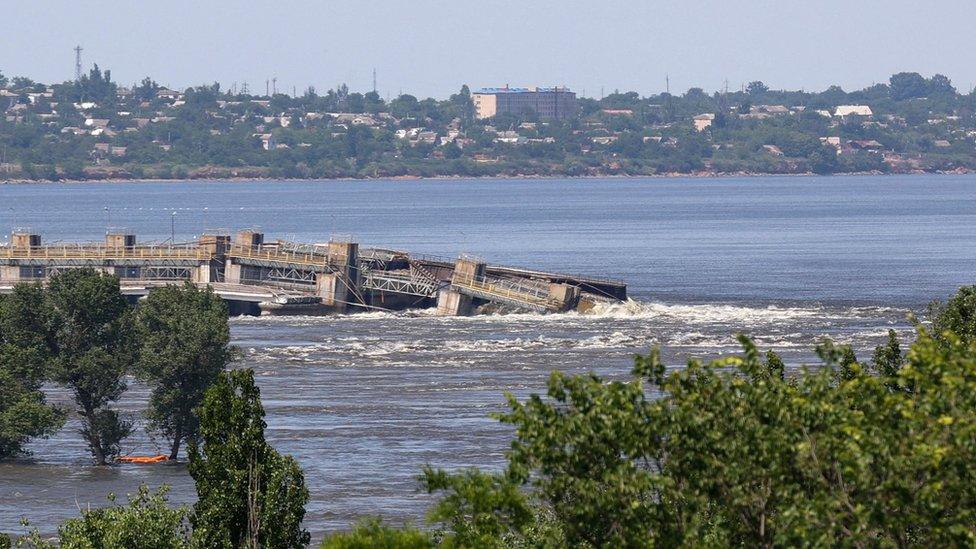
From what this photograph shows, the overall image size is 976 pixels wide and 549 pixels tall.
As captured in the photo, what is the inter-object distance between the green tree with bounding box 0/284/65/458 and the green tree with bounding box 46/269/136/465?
0.52 m

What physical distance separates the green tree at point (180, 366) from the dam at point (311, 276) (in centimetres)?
4675

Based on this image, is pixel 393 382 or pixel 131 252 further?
pixel 131 252

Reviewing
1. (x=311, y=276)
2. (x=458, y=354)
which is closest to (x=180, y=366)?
(x=458, y=354)

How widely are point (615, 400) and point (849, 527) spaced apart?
11.5 feet

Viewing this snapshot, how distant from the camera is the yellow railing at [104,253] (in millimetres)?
111250

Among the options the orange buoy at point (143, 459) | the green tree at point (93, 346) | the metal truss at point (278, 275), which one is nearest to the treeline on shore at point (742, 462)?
the green tree at point (93, 346)

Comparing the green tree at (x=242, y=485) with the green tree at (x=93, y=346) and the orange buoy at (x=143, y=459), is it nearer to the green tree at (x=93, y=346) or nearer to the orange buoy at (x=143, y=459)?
the green tree at (x=93, y=346)

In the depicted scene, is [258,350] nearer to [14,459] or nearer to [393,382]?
[393,382]

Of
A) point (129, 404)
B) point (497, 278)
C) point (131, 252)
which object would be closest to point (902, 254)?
point (497, 278)

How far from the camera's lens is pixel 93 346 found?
188 feet

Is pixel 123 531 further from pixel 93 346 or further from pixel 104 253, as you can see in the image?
pixel 104 253

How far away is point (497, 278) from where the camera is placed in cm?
11038

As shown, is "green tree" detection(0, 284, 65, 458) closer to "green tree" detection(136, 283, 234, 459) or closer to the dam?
"green tree" detection(136, 283, 234, 459)

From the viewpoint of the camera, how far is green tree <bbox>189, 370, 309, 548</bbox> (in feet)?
107
